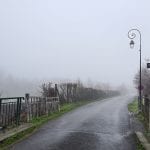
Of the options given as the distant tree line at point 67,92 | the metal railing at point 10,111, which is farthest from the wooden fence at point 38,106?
the distant tree line at point 67,92

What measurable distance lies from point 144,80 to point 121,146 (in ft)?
189

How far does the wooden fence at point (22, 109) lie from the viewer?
14.0 meters

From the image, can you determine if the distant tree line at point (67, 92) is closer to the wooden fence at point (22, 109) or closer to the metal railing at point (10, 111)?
the wooden fence at point (22, 109)

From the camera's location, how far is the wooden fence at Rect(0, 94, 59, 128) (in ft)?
45.8

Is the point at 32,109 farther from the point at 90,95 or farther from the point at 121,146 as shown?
the point at 90,95

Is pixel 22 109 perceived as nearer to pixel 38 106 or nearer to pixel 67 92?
pixel 38 106

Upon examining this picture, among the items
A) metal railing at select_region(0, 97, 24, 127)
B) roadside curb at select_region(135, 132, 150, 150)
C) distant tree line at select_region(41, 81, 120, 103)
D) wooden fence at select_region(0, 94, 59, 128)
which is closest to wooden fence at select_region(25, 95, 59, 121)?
wooden fence at select_region(0, 94, 59, 128)

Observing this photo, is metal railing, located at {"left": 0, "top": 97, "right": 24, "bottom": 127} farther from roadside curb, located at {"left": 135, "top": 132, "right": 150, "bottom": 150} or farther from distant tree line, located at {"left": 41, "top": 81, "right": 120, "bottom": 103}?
distant tree line, located at {"left": 41, "top": 81, "right": 120, "bottom": 103}

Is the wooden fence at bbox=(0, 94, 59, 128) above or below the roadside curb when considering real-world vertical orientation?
above

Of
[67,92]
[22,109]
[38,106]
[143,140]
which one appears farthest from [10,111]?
[67,92]

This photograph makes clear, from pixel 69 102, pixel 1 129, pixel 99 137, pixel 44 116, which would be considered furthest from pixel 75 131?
pixel 69 102

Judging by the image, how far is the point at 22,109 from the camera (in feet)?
55.5

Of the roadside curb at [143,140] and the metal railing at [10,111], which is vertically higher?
the metal railing at [10,111]

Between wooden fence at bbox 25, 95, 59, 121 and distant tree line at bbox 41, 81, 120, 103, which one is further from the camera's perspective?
distant tree line at bbox 41, 81, 120, 103
